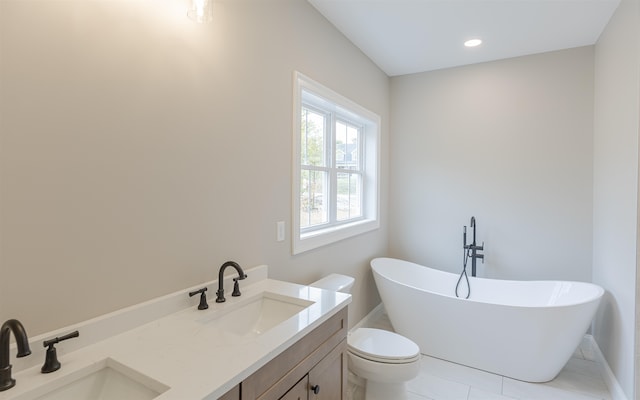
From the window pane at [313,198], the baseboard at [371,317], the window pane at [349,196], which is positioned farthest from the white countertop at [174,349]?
the baseboard at [371,317]

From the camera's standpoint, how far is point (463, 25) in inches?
101

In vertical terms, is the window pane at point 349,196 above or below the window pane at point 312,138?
below

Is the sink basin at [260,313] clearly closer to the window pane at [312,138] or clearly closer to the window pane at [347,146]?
the window pane at [312,138]

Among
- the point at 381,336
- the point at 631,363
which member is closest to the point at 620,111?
the point at 631,363

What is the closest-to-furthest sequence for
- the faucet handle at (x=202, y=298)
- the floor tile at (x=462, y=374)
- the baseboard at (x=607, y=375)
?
1. the faucet handle at (x=202, y=298)
2. the baseboard at (x=607, y=375)
3. the floor tile at (x=462, y=374)

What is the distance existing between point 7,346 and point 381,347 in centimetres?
181

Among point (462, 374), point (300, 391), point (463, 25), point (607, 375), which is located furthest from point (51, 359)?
point (607, 375)

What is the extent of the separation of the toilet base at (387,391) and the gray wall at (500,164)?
1.81 meters

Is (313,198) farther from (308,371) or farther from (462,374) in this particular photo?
(462,374)

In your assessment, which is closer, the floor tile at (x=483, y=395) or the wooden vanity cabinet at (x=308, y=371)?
the wooden vanity cabinet at (x=308, y=371)

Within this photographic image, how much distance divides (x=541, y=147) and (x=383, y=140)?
155 cm

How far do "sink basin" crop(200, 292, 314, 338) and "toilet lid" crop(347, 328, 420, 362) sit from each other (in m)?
0.71

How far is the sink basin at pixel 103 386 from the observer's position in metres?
0.88

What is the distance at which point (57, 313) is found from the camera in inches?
40.4
